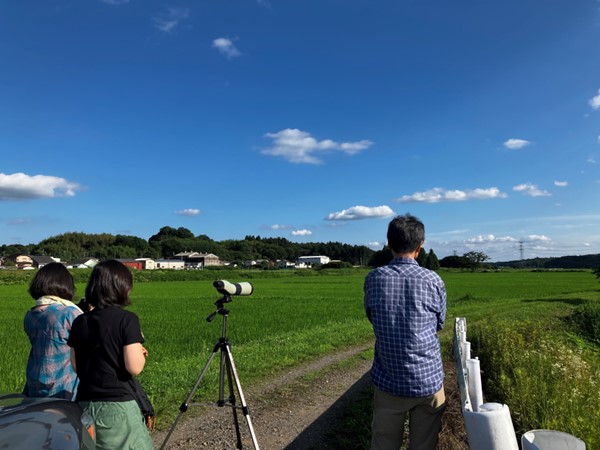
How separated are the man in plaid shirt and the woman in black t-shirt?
5.04 feet

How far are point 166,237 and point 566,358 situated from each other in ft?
567

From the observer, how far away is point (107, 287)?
283 centimetres

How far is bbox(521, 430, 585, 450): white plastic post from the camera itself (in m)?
2.23

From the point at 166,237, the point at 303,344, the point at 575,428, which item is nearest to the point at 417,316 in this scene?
the point at 575,428

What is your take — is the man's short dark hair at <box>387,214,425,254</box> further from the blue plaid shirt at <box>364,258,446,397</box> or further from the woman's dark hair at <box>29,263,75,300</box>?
the woman's dark hair at <box>29,263,75,300</box>

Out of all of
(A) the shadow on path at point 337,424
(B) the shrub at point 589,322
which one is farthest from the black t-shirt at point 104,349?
(B) the shrub at point 589,322

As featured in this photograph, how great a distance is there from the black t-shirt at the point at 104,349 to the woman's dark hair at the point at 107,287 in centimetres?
6

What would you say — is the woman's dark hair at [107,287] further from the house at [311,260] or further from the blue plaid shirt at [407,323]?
the house at [311,260]

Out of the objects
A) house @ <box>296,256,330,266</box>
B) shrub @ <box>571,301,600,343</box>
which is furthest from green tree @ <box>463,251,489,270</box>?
shrub @ <box>571,301,600,343</box>

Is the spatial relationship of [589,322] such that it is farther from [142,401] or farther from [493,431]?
[142,401]

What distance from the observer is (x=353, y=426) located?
16.9 ft

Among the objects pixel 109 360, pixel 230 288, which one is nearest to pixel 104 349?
pixel 109 360

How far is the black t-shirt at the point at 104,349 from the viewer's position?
275 cm

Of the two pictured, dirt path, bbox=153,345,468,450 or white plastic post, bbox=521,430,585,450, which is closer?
white plastic post, bbox=521,430,585,450
